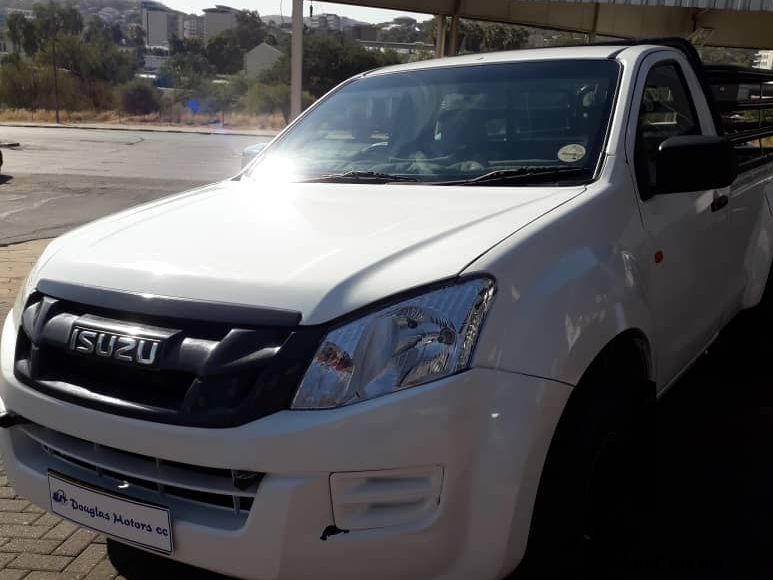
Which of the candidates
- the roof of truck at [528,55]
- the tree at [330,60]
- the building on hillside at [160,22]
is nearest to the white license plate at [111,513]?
the roof of truck at [528,55]

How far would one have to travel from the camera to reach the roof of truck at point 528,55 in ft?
10.5

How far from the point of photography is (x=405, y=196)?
274 centimetres

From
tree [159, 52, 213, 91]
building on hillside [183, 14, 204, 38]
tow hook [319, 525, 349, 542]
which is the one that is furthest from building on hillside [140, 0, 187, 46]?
tow hook [319, 525, 349, 542]

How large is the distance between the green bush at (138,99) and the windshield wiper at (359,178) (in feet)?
161

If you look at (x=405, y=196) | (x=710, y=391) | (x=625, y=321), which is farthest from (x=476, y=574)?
(x=710, y=391)

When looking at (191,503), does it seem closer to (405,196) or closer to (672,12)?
(405,196)

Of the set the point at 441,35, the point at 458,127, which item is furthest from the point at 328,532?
the point at 441,35

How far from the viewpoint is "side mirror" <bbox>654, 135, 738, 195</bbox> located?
2.62 m

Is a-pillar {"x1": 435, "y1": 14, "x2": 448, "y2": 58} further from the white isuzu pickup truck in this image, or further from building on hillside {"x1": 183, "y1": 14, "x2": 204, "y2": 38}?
building on hillside {"x1": 183, "y1": 14, "x2": 204, "y2": 38}

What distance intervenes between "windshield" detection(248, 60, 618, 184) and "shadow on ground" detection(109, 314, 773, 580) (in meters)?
1.31

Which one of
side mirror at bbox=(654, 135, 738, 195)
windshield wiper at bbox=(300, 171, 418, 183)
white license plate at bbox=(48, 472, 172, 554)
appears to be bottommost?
white license plate at bbox=(48, 472, 172, 554)

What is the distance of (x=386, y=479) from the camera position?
6.08 feet

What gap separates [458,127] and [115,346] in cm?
177

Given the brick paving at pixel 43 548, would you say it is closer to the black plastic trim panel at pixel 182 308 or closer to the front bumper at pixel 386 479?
the black plastic trim panel at pixel 182 308
